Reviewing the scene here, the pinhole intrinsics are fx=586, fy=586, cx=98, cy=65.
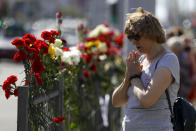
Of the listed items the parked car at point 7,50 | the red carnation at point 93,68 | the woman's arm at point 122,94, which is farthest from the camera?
the parked car at point 7,50

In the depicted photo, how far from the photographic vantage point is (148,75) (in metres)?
3.88

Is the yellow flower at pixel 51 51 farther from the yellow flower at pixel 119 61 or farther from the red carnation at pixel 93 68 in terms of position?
the yellow flower at pixel 119 61

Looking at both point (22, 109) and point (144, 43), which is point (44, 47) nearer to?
point (22, 109)

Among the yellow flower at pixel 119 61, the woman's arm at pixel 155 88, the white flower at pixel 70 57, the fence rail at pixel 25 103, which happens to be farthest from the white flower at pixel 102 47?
the woman's arm at pixel 155 88

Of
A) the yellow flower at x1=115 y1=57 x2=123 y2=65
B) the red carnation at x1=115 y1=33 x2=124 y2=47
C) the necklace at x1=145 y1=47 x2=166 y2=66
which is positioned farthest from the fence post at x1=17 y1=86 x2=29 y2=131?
the red carnation at x1=115 y1=33 x2=124 y2=47

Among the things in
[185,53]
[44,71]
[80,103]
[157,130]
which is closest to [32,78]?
[44,71]

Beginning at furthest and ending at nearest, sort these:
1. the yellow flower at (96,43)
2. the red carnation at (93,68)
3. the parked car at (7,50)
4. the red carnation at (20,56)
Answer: the parked car at (7,50) < the yellow flower at (96,43) < the red carnation at (93,68) < the red carnation at (20,56)

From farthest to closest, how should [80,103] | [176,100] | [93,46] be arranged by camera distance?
[93,46]
[80,103]
[176,100]

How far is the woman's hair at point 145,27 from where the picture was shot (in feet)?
12.6

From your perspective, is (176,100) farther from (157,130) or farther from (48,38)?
(48,38)

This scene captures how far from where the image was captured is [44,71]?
4559 mm

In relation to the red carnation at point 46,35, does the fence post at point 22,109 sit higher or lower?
lower

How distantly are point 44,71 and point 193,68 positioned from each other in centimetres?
471

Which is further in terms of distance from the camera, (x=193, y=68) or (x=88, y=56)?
(x=193, y=68)
